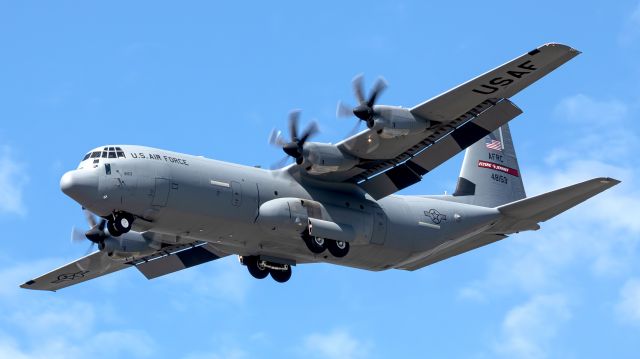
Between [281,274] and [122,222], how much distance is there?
6.06 meters

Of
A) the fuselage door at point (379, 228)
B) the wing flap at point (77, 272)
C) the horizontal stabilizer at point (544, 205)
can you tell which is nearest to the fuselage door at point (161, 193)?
the fuselage door at point (379, 228)

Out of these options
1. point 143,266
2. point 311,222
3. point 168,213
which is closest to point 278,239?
point 311,222

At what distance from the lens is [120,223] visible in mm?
35844

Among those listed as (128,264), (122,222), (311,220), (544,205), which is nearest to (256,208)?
(311,220)

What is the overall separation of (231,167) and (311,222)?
2.80 metres

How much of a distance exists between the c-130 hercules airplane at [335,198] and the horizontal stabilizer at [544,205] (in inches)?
1.7

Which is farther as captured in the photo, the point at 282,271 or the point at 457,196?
the point at 457,196

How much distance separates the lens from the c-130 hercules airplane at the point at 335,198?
35875 mm

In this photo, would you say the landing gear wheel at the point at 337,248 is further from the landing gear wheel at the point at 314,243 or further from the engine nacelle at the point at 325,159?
the engine nacelle at the point at 325,159

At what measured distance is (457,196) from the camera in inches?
1668

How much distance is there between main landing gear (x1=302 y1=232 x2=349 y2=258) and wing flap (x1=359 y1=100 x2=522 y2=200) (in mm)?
2382

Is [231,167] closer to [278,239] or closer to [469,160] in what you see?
[278,239]

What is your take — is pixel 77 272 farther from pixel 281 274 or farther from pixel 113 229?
pixel 113 229

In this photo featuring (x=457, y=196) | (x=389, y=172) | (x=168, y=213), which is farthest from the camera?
(x=457, y=196)
